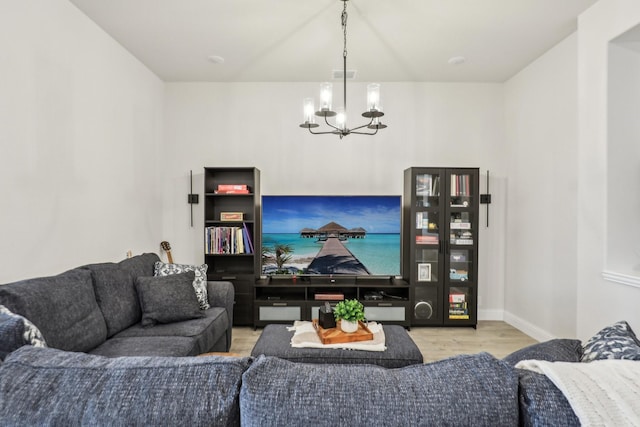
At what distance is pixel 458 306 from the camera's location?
401cm

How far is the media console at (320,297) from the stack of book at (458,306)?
20.4 inches

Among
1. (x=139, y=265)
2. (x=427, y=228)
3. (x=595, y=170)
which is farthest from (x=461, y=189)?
(x=139, y=265)

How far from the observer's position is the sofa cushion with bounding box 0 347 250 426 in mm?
724

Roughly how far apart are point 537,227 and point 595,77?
1.59 meters

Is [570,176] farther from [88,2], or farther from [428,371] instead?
[88,2]

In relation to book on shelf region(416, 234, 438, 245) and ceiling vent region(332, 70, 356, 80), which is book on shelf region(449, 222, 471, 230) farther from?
ceiling vent region(332, 70, 356, 80)

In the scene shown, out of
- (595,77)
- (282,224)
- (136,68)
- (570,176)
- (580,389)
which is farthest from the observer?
(282,224)

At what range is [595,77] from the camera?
261 cm

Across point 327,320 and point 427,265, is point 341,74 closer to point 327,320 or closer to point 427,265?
point 427,265

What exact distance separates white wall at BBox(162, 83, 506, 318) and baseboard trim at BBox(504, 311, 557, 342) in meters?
0.16

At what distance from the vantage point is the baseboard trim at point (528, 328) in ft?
11.5

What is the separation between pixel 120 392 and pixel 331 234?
3.40 metres

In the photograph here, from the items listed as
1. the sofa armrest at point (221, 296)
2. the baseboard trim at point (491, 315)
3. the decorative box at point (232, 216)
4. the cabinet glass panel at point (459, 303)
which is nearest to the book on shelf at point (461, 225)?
the cabinet glass panel at point (459, 303)

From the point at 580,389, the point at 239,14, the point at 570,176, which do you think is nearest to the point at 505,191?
the point at 570,176
